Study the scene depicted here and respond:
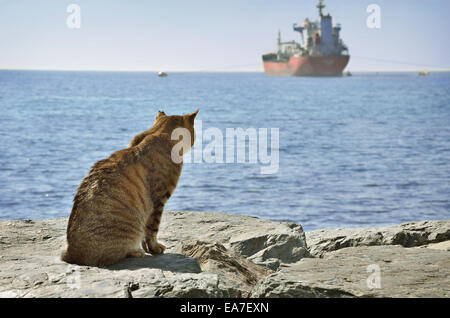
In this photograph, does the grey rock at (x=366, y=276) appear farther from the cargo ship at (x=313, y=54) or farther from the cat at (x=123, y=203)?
the cargo ship at (x=313, y=54)

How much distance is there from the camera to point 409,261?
3.99 metres

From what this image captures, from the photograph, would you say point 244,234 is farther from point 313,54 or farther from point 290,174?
point 313,54

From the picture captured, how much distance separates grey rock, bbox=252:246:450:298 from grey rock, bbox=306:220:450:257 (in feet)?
1.83

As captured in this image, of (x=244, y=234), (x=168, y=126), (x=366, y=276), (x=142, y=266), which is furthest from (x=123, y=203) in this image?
(x=366, y=276)

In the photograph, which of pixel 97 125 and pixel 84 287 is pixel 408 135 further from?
pixel 84 287

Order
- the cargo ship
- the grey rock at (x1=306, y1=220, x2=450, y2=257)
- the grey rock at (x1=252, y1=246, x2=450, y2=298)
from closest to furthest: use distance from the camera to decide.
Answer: the grey rock at (x1=252, y1=246, x2=450, y2=298)
the grey rock at (x1=306, y1=220, x2=450, y2=257)
the cargo ship

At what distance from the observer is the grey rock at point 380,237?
4.93 meters

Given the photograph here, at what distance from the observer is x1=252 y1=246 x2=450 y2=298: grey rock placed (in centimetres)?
327

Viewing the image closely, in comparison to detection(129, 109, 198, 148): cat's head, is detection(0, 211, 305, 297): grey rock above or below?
below

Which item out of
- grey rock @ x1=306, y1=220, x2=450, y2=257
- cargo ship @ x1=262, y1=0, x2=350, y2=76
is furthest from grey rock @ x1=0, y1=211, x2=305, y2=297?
cargo ship @ x1=262, y1=0, x2=350, y2=76

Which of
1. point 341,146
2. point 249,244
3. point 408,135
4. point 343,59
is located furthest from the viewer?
point 343,59

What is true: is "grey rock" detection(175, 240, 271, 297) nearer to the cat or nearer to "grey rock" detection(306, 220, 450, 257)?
the cat
